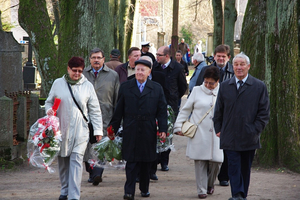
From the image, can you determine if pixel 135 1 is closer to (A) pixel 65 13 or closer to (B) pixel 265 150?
(A) pixel 65 13

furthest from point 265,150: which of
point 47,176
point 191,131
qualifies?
point 47,176

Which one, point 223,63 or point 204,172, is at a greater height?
point 223,63

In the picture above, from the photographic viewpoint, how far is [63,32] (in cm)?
1077

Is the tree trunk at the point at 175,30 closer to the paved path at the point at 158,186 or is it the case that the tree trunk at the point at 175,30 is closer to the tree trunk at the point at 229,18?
the tree trunk at the point at 229,18

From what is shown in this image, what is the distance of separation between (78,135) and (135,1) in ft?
67.0

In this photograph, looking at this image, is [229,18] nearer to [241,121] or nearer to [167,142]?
[167,142]

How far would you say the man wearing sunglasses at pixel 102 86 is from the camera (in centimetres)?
791

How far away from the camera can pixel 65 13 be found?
427 inches

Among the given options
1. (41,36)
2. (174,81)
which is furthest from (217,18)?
(174,81)

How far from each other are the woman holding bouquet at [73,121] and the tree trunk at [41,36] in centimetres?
572

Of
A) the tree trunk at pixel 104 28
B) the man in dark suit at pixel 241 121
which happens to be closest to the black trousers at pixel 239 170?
the man in dark suit at pixel 241 121

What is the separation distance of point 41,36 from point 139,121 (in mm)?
6429

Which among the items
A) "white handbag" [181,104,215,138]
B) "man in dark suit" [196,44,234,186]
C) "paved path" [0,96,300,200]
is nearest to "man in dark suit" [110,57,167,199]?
"white handbag" [181,104,215,138]

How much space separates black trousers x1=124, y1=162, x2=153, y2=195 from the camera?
6.87 m
